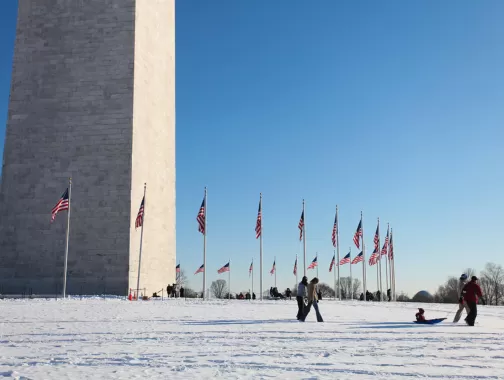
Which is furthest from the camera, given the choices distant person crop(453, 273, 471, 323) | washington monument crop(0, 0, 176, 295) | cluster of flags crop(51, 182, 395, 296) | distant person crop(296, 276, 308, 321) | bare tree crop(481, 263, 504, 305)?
bare tree crop(481, 263, 504, 305)

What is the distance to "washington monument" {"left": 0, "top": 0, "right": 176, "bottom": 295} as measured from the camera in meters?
36.4

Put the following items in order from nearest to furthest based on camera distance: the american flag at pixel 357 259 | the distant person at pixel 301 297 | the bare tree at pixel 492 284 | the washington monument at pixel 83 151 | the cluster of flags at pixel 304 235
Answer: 1. the distant person at pixel 301 297
2. the cluster of flags at pixel 304 235
3. the washington monument at pixel 83 151
4. the american flag at pixel 357 259
5. the bare tree at pixel 492 284

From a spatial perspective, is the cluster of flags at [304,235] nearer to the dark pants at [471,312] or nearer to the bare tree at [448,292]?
the dark pants at [471,312]

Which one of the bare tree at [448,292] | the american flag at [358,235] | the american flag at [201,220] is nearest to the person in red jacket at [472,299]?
the american flag at [201,220]

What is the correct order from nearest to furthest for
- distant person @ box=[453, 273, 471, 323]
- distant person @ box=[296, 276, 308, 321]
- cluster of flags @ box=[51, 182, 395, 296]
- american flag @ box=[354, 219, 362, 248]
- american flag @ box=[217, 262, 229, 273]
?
1. distant person @ box=[453, 273, 471, 323]
2. distant person @ box=[296, 276, 308, 321]
3. cluster of flags @ box=[51, 182, 395, 296]
4. american flag @ box=[354, 219, 362, 248]
5. american flag @ box=[217, 262, 229, 273]

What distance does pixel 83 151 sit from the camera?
3812cm

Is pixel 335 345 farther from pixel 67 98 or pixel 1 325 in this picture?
pixel 67 98

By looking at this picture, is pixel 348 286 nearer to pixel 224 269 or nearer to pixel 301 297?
pixel 224 269

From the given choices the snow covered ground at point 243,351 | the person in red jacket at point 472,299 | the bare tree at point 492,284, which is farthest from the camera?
the bare tree at point 492,284

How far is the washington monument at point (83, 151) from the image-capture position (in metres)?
36.4

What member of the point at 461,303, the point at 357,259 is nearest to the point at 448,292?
the point at 357,259

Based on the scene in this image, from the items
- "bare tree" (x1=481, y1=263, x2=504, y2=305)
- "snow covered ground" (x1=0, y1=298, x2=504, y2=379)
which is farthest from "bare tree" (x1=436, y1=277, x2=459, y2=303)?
"snow covered ground" (x1=0, y1=298, x2=504, y2=379)

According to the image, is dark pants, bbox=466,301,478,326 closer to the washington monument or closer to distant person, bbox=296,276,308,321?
distant person, bbox=296,276,308,321

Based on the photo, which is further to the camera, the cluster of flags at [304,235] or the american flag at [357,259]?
the american flag at [357,259]
